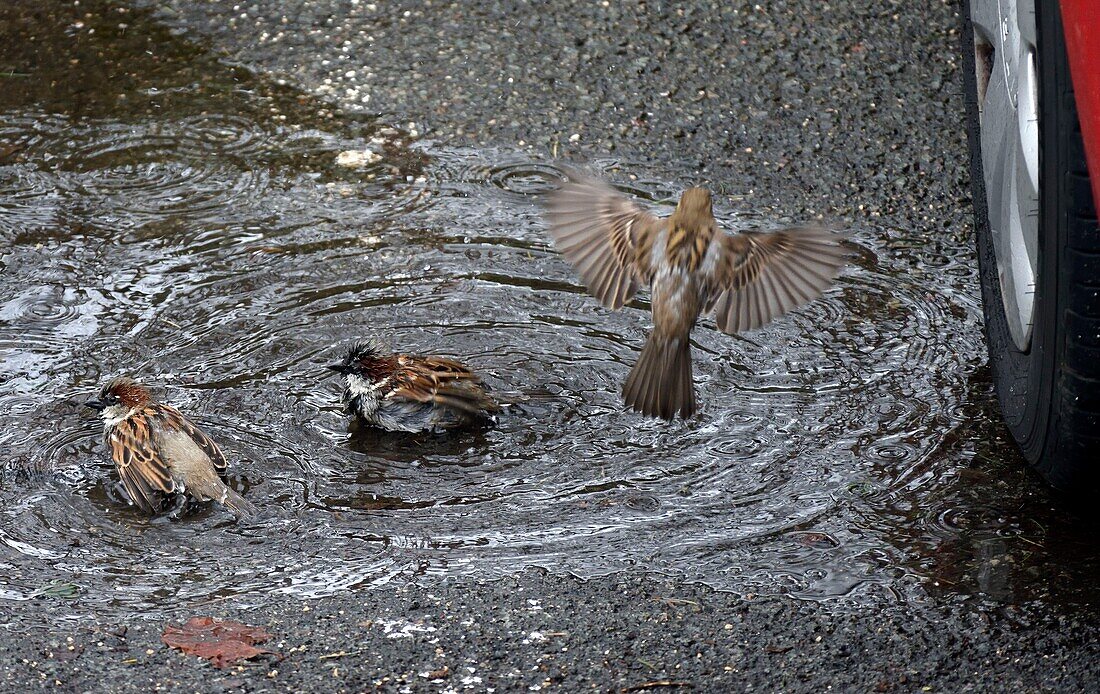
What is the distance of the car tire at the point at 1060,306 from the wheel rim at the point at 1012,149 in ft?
0.26

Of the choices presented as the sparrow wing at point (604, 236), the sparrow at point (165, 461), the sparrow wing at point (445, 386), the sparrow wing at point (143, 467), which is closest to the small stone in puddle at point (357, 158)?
the sparrow wing at point (604, 236)

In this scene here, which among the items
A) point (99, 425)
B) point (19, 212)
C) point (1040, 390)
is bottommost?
point (99, 425)

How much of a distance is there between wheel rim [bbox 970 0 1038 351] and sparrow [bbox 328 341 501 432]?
2165 millimetres

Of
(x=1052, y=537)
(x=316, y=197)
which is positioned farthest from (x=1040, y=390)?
(x=316, y=197)

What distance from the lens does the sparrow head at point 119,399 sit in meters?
5.65

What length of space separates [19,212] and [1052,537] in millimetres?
5344

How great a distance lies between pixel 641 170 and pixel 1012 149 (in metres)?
2.82

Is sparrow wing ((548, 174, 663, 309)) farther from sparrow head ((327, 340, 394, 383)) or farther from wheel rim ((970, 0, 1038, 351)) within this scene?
wheel rim ((970, 0, 1038, 351))

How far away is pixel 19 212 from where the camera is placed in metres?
7.42

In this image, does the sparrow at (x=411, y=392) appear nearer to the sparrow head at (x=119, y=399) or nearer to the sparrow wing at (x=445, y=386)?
the sparrow wing at (x=445, y=386)

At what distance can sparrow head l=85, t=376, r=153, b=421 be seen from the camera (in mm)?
5652

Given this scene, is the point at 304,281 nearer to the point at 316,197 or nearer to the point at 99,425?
the point at 316,197

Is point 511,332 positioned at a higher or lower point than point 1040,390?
lower

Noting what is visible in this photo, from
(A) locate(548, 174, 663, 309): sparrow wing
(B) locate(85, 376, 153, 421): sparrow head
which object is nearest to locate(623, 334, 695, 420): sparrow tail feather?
(A) locate(548, 174, 663, 309): sparrow wing
